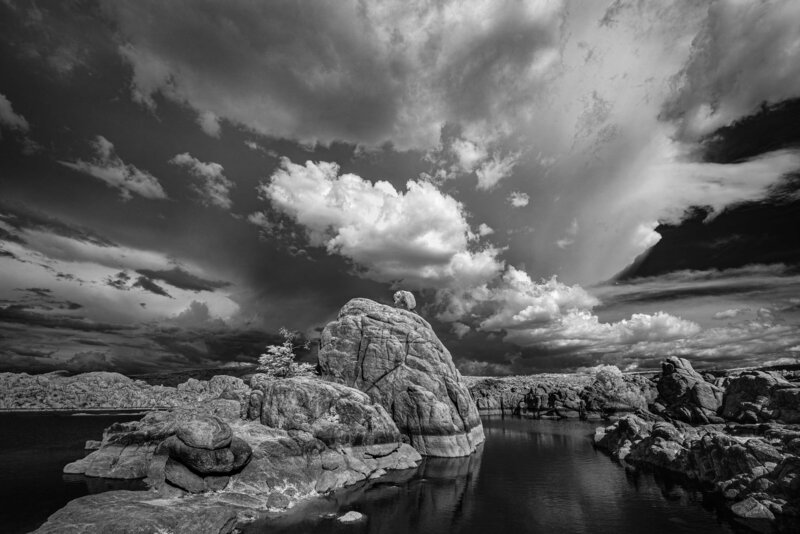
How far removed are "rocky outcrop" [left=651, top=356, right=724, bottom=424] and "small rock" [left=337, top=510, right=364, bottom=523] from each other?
141474 mm

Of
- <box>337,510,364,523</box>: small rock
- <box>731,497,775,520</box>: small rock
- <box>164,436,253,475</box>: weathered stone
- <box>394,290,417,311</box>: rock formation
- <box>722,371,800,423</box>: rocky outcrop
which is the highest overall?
<box>394,290,417,311</box>: rock formation

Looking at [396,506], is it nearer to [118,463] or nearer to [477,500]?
[477,500]

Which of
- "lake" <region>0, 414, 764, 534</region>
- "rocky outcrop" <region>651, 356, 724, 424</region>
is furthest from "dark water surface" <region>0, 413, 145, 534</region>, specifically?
"rocky outcrop" <region>651, 356, 724, 424</region>

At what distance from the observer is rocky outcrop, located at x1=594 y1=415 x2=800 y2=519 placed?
47344 mm

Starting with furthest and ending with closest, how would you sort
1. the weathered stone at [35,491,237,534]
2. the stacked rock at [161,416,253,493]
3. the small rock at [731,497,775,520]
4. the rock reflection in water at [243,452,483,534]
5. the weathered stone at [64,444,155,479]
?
the weathered stone at [64,444,155,479], the stacked rock at [161,416,253,493], the small rock at [731,497,775,520], the rock reflection in water at [243,452,483,534], the weathered stone at [35,491,237,534]

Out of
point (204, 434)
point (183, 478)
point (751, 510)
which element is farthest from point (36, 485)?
point (751, 510)

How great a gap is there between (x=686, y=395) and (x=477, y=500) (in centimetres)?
13946

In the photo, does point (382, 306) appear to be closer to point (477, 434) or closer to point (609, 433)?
point (477, 434)

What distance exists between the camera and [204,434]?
51.1 meters

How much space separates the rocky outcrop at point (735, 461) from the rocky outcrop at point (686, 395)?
4003 centimetres

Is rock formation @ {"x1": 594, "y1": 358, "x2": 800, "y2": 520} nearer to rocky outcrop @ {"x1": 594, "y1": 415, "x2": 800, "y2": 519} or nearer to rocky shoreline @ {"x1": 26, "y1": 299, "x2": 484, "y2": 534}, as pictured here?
rocky outcrop @ {"x1": 594, "y1": 415, "x2": 800, "y2": 519}

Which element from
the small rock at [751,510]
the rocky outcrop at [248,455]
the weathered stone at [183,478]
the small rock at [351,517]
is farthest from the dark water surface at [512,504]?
the weathered stone at [183,478]

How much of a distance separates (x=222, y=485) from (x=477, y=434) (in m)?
72.3

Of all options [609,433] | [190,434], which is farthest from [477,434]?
[190,434]
